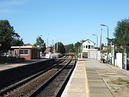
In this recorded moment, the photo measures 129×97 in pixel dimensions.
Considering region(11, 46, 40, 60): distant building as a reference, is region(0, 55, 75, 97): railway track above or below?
below

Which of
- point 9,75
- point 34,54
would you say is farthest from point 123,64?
point 34,54

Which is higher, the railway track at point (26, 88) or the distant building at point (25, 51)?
the distant building at point (25, 51)

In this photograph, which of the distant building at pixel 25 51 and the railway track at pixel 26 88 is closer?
the railway track at pixel 26 88

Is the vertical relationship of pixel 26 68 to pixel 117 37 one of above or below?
below

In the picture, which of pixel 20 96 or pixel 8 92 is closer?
pixel 20 96

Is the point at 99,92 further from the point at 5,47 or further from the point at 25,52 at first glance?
the point at 25,52

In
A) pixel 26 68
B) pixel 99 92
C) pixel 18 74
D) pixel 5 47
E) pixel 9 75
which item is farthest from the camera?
pixel 5 47

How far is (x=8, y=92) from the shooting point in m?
21.4

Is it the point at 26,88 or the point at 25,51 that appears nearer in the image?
the point at 26,88

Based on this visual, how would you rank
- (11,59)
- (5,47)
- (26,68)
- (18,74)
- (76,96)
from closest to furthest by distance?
(76,96), (18,74), (26,68), (11,59), (5,47)

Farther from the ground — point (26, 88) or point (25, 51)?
point (25, 51)

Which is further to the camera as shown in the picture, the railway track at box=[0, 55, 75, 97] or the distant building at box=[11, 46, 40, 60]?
the distant building at box=[11, 46, 40, 60]

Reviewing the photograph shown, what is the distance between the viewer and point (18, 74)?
3378 centimetres

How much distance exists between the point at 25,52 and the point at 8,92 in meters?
74.4
